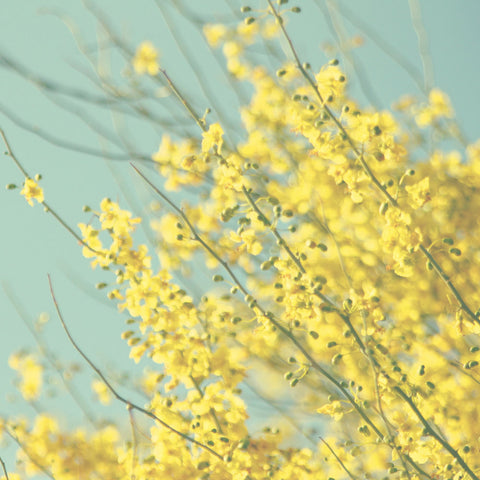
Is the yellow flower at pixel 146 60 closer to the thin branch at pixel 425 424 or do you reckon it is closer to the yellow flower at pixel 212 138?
the yellow flower at pixel 212 138

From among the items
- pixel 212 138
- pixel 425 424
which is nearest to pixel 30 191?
pixel 212 138

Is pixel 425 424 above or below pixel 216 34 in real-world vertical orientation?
below

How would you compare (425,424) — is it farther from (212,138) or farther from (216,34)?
(216,34)

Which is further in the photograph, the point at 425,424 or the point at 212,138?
the point at 212,138

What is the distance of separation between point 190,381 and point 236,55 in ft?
7.61

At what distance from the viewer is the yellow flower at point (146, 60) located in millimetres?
3213

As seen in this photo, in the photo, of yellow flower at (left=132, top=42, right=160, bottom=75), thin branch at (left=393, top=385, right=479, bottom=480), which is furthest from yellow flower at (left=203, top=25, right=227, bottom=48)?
thin branch at (left=393, top=385, right=479, bottom=480)

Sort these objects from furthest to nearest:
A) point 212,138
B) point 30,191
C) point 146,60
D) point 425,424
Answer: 1. point 146,60
2. point 30,191
3. point 212,138
4. point 425,424

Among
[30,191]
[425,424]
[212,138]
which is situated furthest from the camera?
[30,191]

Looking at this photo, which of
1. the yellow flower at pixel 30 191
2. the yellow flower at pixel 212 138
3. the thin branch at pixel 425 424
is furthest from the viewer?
the yellow flower at pixel 30 191

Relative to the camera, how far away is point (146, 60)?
3375mm

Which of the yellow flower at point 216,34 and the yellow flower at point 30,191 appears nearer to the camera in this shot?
the yellow flower at point 30,191

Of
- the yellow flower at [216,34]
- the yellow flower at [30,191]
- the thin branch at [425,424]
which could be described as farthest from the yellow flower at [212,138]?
the yellow flower at [216,34]

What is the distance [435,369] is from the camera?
104 inches
